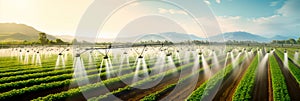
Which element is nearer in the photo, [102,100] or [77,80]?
[102,100]

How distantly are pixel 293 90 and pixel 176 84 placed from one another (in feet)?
32.1

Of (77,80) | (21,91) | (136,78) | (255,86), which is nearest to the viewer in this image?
(21,91)

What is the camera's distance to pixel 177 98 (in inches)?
606

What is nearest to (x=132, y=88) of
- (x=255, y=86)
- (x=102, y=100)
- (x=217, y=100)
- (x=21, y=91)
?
(x=102, y=100)

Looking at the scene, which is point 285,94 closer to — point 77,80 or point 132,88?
point 132,88

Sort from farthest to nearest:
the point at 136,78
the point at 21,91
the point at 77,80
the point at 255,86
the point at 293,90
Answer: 1. the point at 136,78
2. the point at 77,80
3. the point at 255,86
4. the point at 293,90
5. the point at 21,91

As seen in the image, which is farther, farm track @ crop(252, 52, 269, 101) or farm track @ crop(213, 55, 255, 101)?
farm track @ crop(252, 52, 269, 101)

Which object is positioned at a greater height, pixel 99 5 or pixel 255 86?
pixel 99 5

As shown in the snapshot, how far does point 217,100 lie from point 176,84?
534cm

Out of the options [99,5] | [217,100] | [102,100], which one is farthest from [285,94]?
[99,5]

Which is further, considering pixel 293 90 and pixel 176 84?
pixel 176 84

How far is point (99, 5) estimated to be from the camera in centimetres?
1348

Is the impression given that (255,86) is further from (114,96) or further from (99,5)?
(99,5)

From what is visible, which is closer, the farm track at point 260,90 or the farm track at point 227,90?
the farm track at point 227,90
